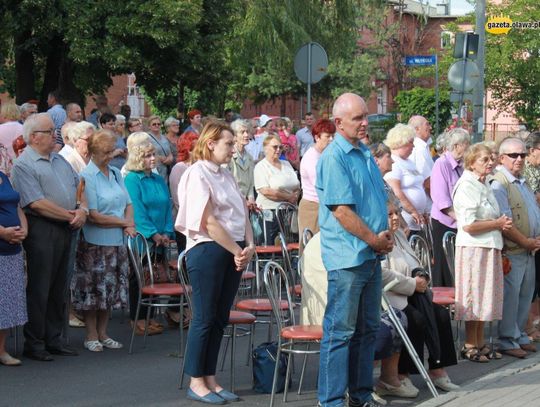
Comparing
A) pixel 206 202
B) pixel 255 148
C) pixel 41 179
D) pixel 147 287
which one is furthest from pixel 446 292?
pixel 255 148

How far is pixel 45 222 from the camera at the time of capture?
9406 millimetres

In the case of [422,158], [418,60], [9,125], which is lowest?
[422,158]

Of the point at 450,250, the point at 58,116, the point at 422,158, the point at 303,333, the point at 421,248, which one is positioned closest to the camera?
the point at 303,333

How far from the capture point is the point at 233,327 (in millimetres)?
8445

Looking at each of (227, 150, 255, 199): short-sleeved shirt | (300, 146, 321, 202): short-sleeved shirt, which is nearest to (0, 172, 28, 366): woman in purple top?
(300, 146, 321, 202): short-sleeved shirt

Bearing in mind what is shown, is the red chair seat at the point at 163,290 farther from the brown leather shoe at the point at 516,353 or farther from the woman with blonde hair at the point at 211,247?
the brown leather shoe at the point at 516,353

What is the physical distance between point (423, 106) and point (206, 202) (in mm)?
18611

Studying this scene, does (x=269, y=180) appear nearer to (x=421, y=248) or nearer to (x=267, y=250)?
(x=267, y=250)

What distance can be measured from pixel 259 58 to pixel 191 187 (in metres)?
25.8

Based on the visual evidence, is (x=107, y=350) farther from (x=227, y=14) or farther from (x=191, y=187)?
(x=227, y=14)

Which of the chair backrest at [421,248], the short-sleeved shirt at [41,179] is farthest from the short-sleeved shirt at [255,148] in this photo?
the short-sleeved shirt at [41,179]

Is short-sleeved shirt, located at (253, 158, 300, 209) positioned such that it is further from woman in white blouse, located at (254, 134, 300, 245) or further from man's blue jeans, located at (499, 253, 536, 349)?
man's blue jeans, located at (499, 253, 536, 349)

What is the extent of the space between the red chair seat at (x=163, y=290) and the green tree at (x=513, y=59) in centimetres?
3128

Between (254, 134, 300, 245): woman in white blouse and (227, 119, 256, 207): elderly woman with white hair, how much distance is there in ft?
1.08
